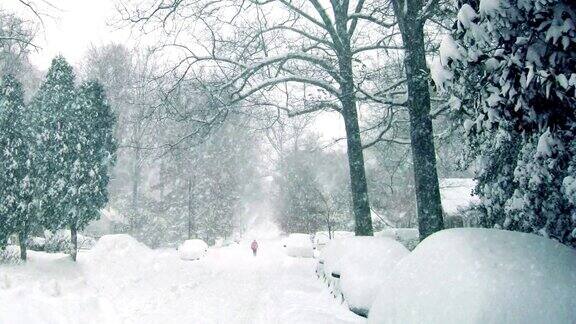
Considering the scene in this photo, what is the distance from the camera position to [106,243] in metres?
20.6

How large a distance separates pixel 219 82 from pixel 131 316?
6250 millimetres

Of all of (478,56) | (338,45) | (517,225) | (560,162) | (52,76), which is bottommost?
(517,225)

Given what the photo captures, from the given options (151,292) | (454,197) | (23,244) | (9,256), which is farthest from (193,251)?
(454,197)

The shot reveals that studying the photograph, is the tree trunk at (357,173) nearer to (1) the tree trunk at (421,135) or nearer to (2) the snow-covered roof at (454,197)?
(1) the tree trunk at (421,135)

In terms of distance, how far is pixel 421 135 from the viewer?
8359 millimetres

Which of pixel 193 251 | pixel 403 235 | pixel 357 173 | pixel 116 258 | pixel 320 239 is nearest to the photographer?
pixel 357 173

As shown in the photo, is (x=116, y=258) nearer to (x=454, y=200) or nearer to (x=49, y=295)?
(x=49, y=295)

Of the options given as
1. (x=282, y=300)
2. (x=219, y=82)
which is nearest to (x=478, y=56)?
(x=282, y=300)

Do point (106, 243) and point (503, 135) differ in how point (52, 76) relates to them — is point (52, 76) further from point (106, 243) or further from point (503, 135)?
point (503, 135)

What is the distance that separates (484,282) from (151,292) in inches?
452

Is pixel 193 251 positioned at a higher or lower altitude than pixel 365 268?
lower

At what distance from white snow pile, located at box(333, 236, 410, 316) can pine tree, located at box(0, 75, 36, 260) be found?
50.0 feet

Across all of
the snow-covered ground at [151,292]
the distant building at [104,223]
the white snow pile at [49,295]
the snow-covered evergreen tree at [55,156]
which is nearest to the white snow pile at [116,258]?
the snow-covered ground at [151,292]

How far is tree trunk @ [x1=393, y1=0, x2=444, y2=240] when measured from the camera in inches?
324
